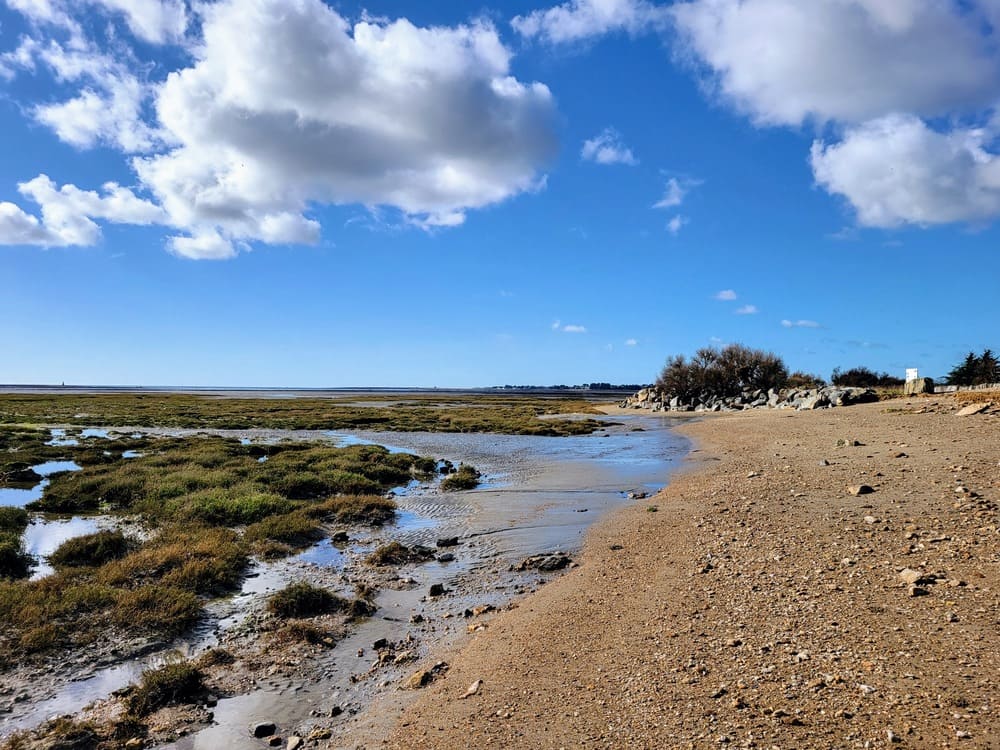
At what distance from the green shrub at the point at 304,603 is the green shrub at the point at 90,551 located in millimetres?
6171

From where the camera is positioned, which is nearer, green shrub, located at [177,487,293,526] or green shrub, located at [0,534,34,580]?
green shrub, located at [0,534,34,580]

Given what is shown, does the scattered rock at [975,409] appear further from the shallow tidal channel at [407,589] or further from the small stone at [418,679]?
the small stone at [418,679]

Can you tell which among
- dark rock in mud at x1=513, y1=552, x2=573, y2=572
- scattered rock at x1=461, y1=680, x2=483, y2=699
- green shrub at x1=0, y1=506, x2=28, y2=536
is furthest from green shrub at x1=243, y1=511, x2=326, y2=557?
scattered rock at x1=461, y1=680, x2=483, y2=699

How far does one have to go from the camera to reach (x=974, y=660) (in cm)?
645

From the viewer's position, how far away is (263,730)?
702 cm

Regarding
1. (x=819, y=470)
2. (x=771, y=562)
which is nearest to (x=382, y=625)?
(x=771, y=562)

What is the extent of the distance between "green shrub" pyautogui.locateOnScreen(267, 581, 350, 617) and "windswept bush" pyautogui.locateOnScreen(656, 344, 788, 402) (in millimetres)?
68819

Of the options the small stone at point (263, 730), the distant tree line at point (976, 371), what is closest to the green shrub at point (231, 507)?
the small stone at point (263, 730)

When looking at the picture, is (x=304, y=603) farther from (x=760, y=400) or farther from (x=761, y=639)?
(x=760, y=400)

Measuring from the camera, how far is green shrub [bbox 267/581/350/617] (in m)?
10.9

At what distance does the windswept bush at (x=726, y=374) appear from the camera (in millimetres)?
72562

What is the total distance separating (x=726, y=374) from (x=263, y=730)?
75.4 m

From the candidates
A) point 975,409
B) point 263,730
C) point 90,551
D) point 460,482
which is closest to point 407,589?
point 263,730

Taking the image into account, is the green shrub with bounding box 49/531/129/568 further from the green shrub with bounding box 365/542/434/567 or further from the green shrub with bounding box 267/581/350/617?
the green shrub with bounding box 365/542/434/567
